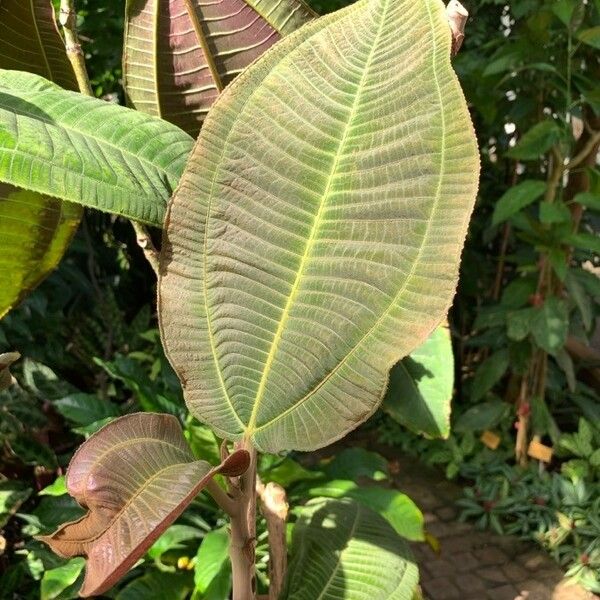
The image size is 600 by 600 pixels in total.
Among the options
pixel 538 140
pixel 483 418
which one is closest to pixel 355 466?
pixel 483 418

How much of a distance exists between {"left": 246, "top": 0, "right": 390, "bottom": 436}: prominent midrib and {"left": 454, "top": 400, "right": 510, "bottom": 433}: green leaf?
1.93 metres

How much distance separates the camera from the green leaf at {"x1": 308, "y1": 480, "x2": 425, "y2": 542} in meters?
1.56

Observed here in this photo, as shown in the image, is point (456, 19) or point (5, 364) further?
point (5, 364)

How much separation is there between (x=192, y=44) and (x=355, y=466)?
1387 millimetres

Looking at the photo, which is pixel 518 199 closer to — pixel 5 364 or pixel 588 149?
pixel 588 149

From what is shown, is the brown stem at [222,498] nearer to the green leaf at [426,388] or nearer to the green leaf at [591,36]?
the green leaf at [426,388]

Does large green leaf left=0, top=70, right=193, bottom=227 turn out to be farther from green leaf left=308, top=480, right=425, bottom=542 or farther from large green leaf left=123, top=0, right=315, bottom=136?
green leaf left=308, top=480, right=425, bottom=542

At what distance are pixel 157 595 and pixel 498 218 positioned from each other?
1.31 metres

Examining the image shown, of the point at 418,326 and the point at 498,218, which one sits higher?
the point at 418,326

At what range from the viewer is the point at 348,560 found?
0.95 meters

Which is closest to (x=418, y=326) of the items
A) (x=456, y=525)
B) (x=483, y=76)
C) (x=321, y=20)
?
(x=321, y=20)

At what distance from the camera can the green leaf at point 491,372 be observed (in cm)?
230

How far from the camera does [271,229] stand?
533 mm

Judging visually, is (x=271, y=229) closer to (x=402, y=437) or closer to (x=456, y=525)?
(x=456, y=525)
